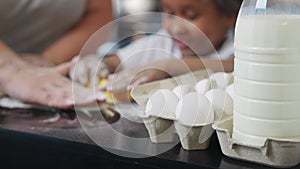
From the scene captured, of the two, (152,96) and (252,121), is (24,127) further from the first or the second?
(252,121)

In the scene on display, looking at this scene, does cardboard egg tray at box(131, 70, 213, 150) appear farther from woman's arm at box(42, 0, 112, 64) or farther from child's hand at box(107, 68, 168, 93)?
woman's arm at box(42, 0, 112, 64)

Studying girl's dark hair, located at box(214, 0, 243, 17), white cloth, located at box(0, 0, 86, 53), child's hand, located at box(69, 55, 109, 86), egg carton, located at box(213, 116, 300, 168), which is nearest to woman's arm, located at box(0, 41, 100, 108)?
child's hand, located at box(69, 55, 109, 86)

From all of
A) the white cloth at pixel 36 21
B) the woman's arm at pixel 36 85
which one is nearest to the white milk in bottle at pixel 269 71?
the woman's arm at pixel 36 85

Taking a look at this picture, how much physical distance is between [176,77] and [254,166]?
23 centimetres

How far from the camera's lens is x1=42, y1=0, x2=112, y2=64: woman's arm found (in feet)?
4.14

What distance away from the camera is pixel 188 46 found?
2.82 ft

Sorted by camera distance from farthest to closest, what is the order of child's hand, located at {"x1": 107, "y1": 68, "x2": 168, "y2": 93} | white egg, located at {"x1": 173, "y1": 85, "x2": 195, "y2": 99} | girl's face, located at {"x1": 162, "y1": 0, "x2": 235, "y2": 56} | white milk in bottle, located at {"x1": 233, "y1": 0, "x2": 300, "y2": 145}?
girl's face, located at {"x1": 162, "y1": 0, "x2": 235, "y2": 56}
child's hand, located at {"x1": 107, "y1": 68, "x2": 168, "y2": 93}
white egg, located at {"x1": 173, "y1": 85, "x2": 195, "y2": 99}
white milk in bottle, located at {"x1": 233, "y1": 0, "x2": 300, "y2": 145}

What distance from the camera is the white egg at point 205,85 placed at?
0.64 metres

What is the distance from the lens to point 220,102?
1.95 feet

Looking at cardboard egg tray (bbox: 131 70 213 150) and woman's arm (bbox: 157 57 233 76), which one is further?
woman's arm (bbox: 157 57 233 76)

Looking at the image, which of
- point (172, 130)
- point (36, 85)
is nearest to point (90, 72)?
point (36, 85)

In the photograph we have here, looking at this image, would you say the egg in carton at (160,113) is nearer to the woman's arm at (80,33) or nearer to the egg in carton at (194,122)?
the egg in carton at (194,122)

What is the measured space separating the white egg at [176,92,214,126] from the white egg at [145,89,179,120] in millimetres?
12

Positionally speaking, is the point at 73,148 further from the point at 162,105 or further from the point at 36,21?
the point at 36,21
